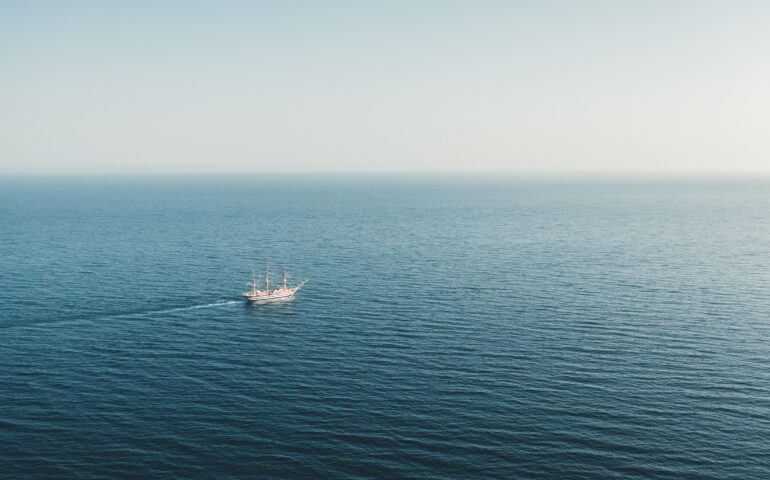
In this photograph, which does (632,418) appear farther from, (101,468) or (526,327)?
(101,468)

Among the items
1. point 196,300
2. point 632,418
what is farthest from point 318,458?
point 196,300

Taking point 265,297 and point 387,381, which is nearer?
point 387,381

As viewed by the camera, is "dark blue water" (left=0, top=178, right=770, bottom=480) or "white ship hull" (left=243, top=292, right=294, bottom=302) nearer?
"dark blue water" (left=0, top=178, right=770, bottom=480)

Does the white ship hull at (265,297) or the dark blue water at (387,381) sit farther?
the white ship hull at (265,297)

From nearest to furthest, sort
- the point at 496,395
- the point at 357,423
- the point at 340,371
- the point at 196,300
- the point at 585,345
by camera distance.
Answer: the point at 357,423 → the point at 496,395 → the point at 340,371 → the point at 585,345 → the point at 196,300

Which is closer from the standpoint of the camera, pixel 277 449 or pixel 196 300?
pixel 277 449

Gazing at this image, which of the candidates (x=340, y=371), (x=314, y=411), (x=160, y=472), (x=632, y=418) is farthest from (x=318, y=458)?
(x=632, y=418)

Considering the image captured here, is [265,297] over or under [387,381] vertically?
over

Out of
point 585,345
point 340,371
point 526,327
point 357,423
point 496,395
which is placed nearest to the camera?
point 357,423

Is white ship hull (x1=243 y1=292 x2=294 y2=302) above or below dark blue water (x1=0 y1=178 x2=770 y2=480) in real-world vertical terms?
above

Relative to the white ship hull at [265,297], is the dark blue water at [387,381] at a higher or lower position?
lower

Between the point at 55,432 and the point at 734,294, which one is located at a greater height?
the point at 734,294
